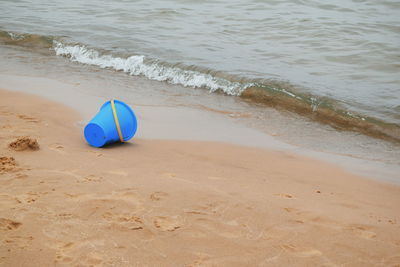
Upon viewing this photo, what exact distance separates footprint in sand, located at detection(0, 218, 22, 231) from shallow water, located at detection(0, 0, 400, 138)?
536cm

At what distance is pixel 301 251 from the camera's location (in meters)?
3.22

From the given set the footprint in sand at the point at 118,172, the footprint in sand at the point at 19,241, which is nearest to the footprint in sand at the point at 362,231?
the footprint in sand at the point at 118,172

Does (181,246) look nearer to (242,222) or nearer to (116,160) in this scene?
(242,222)

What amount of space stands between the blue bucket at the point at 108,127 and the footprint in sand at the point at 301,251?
262cm

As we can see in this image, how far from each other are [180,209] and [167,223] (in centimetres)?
26

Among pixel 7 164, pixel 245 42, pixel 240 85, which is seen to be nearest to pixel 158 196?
pixel 7 164

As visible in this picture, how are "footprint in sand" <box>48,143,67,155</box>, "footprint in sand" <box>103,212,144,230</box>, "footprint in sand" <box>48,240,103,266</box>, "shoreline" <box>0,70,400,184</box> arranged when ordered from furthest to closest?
1. "shoreline" <box>0,70,400,184</box>
2. "footprint in sand" <box>48,143,67,155</box>
3. "footprint in sand" <box>103,212,144,230</box>
4. "footprint in sand" <box>48,240,103,266</box>

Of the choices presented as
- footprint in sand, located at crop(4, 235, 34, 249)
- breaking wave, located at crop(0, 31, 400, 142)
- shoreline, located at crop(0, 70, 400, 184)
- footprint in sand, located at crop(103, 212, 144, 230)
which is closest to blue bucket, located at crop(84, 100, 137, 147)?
shoreline, located at crop(0, 70, 400, 184)

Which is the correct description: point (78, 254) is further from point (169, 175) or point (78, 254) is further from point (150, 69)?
point (150, 69)

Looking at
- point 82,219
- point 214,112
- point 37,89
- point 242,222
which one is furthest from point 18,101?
point 242,222

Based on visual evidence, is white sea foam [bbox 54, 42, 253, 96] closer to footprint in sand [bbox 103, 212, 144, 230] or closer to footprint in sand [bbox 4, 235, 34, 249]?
footprint in sand [bbox 103, 212, 144, 230]

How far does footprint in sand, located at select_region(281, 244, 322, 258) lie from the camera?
3.18m

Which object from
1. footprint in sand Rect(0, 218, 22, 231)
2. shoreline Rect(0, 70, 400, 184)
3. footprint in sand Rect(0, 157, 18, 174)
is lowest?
shoreline Rect(0, 70, 400, 184)

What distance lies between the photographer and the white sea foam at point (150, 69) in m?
8.63
